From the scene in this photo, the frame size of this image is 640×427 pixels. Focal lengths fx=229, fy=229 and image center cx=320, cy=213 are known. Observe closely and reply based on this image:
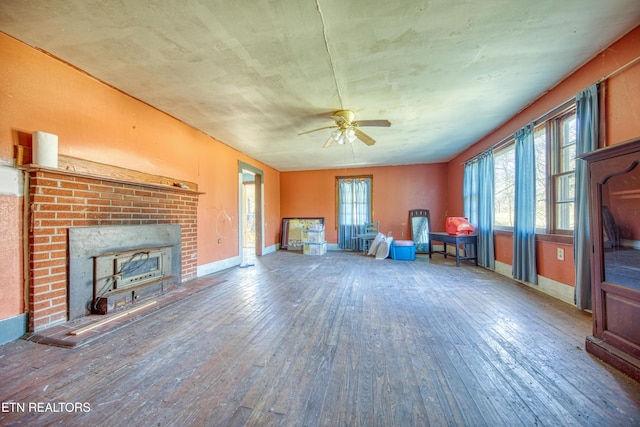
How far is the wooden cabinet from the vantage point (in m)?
1.43

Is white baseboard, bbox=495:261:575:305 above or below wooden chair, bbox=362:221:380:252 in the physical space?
below

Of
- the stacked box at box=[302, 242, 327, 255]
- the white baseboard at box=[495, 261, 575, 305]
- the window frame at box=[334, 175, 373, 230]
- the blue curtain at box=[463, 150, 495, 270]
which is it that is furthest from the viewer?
the window frame at box=[334, 175, 373, 230]

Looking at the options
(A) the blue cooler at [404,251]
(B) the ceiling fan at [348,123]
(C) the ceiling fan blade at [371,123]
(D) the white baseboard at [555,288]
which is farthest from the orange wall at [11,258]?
(A) the blue cooler at [404,251]

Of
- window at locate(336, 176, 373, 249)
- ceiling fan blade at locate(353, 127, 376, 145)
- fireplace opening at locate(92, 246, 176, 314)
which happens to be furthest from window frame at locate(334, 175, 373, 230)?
fireplace opening at locate(92, 246, 176, 314)

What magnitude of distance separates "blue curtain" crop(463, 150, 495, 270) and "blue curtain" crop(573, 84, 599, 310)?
186 centimetres

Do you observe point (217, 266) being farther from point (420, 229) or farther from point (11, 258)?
point (420, 229)

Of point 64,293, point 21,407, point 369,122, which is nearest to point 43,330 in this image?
point 64,293

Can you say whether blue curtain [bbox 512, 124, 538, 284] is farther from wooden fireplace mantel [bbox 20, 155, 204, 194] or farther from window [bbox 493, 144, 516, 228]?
wooden fireplace mantel [bbox 20, 155, 204, 194]

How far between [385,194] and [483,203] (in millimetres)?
2727

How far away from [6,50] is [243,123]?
86.7 inches

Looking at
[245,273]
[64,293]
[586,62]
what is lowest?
[245,273]

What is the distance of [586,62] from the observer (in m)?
2.27

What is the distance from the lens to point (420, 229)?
6504 mm

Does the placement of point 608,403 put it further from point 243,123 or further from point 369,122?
point 243,123
